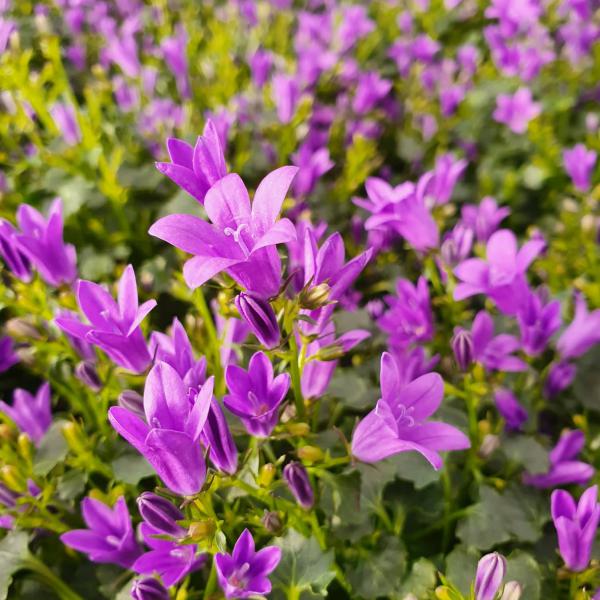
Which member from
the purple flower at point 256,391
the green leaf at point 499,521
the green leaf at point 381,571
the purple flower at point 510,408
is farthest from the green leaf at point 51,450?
the purple flower at point 510,408

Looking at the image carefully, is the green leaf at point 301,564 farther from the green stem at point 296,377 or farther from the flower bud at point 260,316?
the flower bud at point 260,316

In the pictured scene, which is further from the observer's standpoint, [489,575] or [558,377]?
[558,377]

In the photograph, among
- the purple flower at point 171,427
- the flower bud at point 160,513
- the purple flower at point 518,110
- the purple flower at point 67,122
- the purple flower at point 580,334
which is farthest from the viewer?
the purple flower at point 518,110

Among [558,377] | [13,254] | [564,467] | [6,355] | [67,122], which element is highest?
[67,122]

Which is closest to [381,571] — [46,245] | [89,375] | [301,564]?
[301,564]

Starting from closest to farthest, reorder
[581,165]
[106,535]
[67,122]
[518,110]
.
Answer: [106,535] < [67,122] < [581,165] < [518,110]

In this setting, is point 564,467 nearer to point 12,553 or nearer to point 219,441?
point 219,441

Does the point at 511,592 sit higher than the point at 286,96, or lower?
lower

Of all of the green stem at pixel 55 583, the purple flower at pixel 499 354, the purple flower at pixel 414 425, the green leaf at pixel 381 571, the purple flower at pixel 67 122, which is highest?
the purple flower at pixel 67 122
